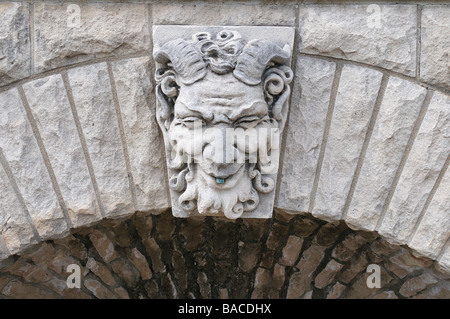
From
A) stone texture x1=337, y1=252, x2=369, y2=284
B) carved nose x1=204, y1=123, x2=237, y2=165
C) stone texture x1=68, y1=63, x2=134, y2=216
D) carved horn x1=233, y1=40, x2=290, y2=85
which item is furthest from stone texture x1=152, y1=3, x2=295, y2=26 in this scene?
stone texture x1=337, y1=252, x2=369, y2=284

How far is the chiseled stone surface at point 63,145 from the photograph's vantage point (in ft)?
5.98

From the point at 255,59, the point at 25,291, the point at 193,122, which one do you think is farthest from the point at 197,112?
the point at 25,291

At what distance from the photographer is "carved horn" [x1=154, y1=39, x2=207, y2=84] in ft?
5.55

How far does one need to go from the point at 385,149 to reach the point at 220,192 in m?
0.62

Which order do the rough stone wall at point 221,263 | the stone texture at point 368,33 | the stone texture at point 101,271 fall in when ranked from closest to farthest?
the stone texture at point 368,33, the rough stone wall at point 221,263, the stone texture at point 101,271

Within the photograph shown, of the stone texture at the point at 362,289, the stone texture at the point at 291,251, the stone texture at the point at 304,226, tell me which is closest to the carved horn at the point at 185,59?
the stone texture at the point at 304,226

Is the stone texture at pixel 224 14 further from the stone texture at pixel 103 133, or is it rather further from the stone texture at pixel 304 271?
the stone texture at pixel 304 271

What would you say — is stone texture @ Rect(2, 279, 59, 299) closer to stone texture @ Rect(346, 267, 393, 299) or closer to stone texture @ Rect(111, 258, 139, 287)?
stone texture @ Rect(111, 258, 139, 287)

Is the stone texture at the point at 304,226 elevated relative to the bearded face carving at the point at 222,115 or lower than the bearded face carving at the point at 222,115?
lower

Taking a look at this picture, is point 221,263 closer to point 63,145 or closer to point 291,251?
point 291,251

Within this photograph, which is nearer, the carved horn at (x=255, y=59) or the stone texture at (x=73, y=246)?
the carved horn at (x=255, y=59)

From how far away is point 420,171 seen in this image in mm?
1821

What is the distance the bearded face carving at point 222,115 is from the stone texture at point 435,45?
1.58ft

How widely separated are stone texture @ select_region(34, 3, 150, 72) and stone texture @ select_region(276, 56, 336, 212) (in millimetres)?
592
